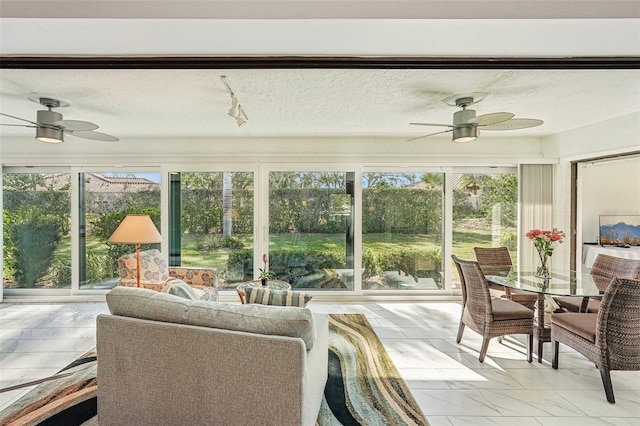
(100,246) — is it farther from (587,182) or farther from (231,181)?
(587,182)

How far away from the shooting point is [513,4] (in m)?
1.45

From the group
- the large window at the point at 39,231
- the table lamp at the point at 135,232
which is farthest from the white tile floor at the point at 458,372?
the table lamp at the point at 135,232

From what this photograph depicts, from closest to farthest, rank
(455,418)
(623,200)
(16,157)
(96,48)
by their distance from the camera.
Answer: (96,48) < (455,418) < (16,157) < (623,200)

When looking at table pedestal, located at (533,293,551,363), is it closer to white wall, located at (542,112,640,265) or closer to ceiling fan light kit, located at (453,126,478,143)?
ceiling fan light kit, located at (453,126,478,143)

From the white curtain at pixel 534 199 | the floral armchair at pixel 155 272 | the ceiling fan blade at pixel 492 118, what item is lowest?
the floral armchair at pixel 155 272

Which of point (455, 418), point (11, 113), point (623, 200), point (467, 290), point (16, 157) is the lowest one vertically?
point (455, 418)

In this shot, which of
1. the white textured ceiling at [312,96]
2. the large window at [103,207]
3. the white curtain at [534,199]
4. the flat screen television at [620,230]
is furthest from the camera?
the flat screen television at [620,230]

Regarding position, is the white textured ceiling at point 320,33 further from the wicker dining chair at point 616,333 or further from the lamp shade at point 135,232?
the wicker dining chair at point 616,333

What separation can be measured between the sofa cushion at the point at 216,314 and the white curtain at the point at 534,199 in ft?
14.4

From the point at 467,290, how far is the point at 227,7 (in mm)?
3041

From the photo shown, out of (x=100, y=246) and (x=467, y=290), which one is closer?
(x=467, y=290)

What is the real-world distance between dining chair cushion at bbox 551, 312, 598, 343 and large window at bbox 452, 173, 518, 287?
2.27 metres

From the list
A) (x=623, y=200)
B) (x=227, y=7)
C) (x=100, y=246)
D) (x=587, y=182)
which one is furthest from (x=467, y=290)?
(x=100, y=246)

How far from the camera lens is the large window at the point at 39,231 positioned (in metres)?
4.86
